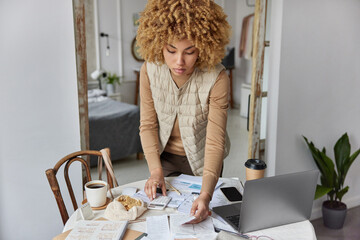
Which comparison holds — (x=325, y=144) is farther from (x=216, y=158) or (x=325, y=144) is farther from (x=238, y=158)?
(x=216, y=158)

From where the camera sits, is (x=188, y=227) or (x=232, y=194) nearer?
(x=188, y=227)

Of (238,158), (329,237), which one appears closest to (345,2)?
(238,158)

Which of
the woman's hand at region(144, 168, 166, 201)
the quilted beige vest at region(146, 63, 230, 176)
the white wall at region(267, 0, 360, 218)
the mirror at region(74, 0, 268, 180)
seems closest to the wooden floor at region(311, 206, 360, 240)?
the white wall at region(267, 0, 360, 218)

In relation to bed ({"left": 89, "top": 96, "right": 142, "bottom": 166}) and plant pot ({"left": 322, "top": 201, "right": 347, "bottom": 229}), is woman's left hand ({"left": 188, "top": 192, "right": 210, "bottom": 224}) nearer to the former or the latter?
bed ({"left": 89, "top": 96, "right": 142, "bottom": 166})

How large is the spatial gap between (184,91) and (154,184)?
0.44 metres

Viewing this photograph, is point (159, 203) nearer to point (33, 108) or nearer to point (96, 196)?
point (96, 196)

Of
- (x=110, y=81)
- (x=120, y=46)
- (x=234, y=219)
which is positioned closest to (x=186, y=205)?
(x=234, y=219)

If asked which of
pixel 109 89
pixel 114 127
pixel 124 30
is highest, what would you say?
pixel 124 30

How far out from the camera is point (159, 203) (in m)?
1.45

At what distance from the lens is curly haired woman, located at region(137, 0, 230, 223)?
142 cm

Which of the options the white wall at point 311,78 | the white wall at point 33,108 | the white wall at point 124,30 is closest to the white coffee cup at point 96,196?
the white wall at point 33,108

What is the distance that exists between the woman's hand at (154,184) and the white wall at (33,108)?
0.75 metres

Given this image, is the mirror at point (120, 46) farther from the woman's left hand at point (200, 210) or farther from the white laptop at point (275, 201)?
the white laptop at point (275, 201)

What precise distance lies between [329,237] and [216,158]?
1.84m
